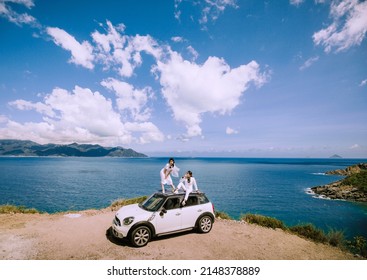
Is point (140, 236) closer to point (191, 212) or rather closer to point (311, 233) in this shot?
point (191, 212)

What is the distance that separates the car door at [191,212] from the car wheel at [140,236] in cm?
160

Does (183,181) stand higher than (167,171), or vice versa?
(167,171)

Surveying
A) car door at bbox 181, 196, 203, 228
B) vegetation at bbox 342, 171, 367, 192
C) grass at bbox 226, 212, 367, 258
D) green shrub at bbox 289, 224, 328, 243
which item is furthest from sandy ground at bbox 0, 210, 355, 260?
vegetation at bbox 342, 171, 367, 192

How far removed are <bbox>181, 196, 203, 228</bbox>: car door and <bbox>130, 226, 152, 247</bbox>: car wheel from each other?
1597 millimetres

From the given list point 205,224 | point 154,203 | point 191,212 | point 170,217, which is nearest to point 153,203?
point 154,203

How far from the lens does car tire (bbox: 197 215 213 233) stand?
9.24 metres

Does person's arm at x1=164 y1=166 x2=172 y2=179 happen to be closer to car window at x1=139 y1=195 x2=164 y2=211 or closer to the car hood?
car window at x1=139 y1=195 x2=164 y2=211

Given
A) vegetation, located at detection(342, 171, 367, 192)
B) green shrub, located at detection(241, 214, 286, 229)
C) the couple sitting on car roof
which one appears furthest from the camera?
vegetation, located at detection(342, 171, 367, 192)

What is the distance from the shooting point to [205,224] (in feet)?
30.9

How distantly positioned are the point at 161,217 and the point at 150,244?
3.55 feet

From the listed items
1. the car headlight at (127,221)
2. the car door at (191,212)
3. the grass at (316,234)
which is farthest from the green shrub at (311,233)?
the car headlight at (127,221)
